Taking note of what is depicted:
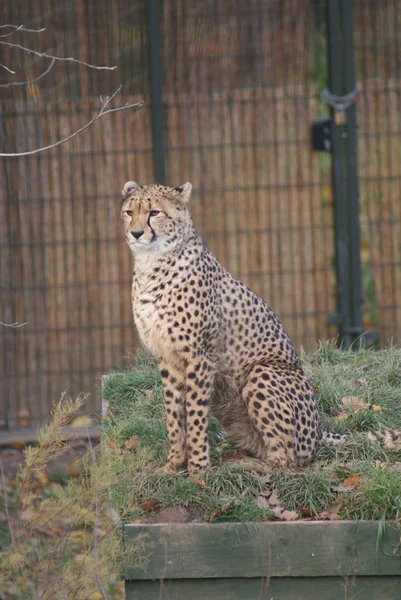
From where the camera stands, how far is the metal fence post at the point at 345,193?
8.17 m

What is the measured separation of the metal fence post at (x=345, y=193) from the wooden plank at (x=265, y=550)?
152 inches

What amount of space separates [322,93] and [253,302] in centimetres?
363

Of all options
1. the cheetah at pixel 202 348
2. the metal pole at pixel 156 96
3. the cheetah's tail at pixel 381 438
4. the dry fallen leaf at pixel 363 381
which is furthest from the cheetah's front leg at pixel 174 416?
the metal pole at pixel 156 96

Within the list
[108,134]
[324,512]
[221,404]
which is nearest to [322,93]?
[108,134]

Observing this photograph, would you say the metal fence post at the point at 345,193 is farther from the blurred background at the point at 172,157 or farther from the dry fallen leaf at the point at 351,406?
the dry fallen leaf at the point at 351,406

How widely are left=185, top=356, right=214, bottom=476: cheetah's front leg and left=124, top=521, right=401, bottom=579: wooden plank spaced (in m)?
0.40

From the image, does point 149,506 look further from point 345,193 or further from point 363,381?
point 345,193

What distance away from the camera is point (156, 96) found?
8.06m

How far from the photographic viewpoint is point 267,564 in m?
4.37

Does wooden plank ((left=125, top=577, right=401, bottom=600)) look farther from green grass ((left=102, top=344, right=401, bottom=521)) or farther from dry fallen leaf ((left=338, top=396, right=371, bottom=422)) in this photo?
dry fallen leaf ((left=338, top=396, right=371, bottom=422))

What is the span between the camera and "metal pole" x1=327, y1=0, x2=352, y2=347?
321 inches

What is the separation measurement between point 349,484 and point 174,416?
816 millimetres

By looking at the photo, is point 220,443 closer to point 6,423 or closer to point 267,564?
point 267,564

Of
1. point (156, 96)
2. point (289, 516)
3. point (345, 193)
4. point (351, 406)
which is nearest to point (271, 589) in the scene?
point (289, 516)
